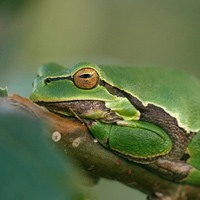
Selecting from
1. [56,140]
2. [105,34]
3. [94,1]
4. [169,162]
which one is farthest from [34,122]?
[105,34]

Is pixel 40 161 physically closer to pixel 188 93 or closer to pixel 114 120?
pixel 114 120

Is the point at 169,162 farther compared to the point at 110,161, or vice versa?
the point at 169,162

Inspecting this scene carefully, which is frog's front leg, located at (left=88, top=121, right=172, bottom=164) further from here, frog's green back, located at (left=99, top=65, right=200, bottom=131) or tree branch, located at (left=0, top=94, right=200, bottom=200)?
frog's green back, located at (left=99, top=65, right=200, bottom=131)

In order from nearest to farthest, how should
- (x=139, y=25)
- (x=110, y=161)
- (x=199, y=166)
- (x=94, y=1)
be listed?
(x=110, y=161) < (x=199, y=166) < (x=94, y=1) < (x=139, y=25)

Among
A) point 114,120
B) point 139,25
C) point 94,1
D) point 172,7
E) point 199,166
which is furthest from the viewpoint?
point 139,25

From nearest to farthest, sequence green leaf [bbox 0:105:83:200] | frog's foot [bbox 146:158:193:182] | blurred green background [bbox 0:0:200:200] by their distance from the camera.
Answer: green leaf [bbox 0:105:83:200] → frog's foot [bbox 146:158:193:182] → blurred green background [bbox 0:0:200:200]

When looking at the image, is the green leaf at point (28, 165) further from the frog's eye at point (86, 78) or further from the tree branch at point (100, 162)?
the frog's eye at point (86, 78)

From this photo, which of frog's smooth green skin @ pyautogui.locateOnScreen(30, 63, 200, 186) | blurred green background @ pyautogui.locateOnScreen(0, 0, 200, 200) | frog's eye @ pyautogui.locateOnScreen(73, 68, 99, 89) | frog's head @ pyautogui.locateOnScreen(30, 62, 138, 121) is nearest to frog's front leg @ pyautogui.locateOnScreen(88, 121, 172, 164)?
frog's smooth green skin @ pyautogui.locateOnScreen(30, 63, 200, 186)

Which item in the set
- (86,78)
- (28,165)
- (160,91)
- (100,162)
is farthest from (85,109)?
(28,165)
